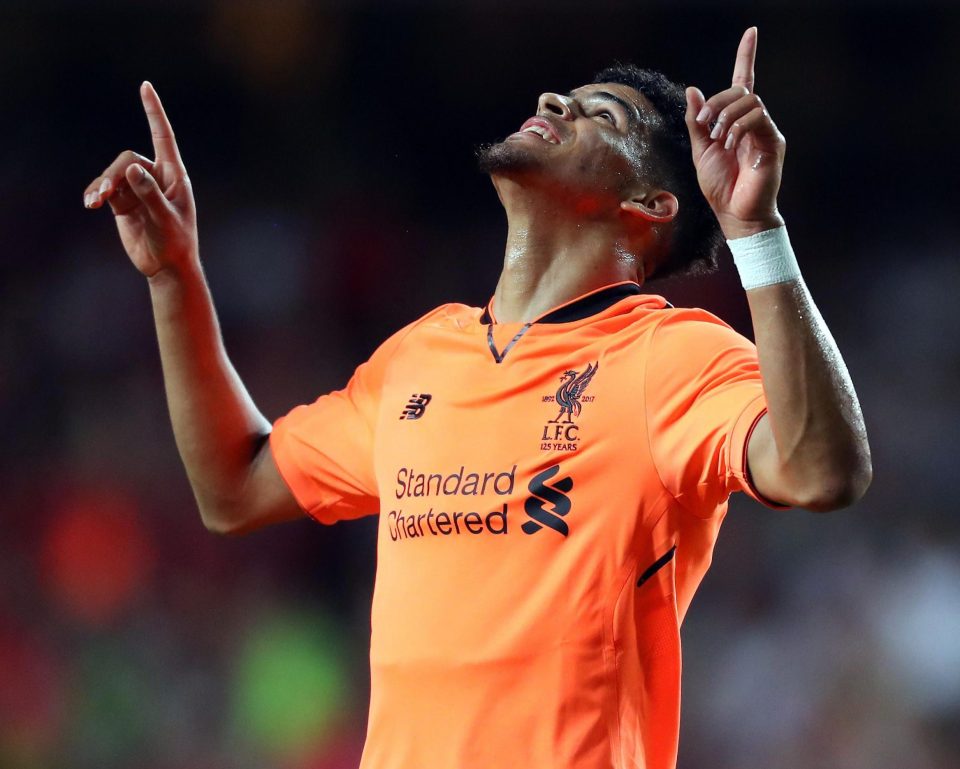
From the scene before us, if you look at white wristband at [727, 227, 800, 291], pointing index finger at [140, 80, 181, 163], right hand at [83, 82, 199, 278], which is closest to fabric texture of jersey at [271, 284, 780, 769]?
white wristband at [727, 227, 800, 291]

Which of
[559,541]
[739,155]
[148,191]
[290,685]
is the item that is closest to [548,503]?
[559,541]

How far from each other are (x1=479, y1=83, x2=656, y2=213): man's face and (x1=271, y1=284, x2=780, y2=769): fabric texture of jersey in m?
0.40

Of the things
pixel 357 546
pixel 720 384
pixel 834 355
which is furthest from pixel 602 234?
pixel 357 546

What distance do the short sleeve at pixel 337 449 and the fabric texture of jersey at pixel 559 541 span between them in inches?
10.9

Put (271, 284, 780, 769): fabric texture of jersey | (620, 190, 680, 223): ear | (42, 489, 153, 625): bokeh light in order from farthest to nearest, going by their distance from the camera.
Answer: (42, 489, 153, 625): bokeh light < (620, 190, 680, 223): ear < (271, 284, 780, 769): fabric texture of jersey

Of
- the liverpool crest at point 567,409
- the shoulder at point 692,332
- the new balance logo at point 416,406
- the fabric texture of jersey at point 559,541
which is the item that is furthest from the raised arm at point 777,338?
the new balance logo at point 416,406

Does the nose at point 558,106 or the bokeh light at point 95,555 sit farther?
the bokeh light at point 95,555

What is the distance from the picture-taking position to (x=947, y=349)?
632 centimetres

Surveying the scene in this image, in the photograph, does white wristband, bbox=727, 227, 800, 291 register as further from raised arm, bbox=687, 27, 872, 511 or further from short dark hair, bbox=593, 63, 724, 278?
short dark hair, bbox=593, 63, 724, 278

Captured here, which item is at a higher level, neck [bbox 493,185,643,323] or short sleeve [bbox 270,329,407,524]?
neck [bbox 493,185,643,323]

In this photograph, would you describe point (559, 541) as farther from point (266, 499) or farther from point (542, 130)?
point (542, 130)

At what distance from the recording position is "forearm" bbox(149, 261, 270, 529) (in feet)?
10.2

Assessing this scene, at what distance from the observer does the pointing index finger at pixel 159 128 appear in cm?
308

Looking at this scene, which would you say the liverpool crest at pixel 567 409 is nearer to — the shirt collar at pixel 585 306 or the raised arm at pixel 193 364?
the shirt collar at pixel 585 306
